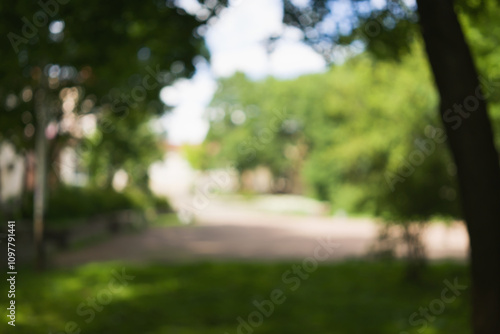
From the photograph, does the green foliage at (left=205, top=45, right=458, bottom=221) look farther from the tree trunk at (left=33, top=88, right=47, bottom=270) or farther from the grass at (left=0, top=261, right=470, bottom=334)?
the tree trunk at (left=33, top=88, right=47, bottom=270)

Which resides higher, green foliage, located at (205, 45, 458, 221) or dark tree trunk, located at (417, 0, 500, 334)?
dark tree trunk, located at (417, 0, 500, 334)

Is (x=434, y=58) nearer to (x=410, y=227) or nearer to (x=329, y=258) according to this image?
(x=410, y=227)

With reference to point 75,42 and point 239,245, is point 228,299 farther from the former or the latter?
point 239,245

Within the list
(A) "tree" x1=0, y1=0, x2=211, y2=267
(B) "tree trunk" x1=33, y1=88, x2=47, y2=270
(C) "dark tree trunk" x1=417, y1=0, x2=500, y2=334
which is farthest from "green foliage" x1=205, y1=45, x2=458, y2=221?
(B) "tree trunk" x1=33, y1=88, x2=47, y2=270

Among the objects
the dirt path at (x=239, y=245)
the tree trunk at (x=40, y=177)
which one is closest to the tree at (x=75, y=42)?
the tree trunk at (x=40, y=177)

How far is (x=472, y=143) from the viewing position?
419 centimetres

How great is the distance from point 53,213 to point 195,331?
44.0 ft

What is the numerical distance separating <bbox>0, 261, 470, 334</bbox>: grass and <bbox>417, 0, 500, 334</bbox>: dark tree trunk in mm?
3025

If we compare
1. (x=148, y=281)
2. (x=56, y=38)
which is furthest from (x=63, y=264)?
(x=56, y=38)

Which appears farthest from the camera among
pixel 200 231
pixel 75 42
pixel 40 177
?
pixel 200 231

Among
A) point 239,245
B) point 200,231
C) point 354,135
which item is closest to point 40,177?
point 239,245

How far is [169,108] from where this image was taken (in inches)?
761

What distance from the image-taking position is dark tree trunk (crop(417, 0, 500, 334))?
13.7ft

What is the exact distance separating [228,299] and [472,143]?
563cm
